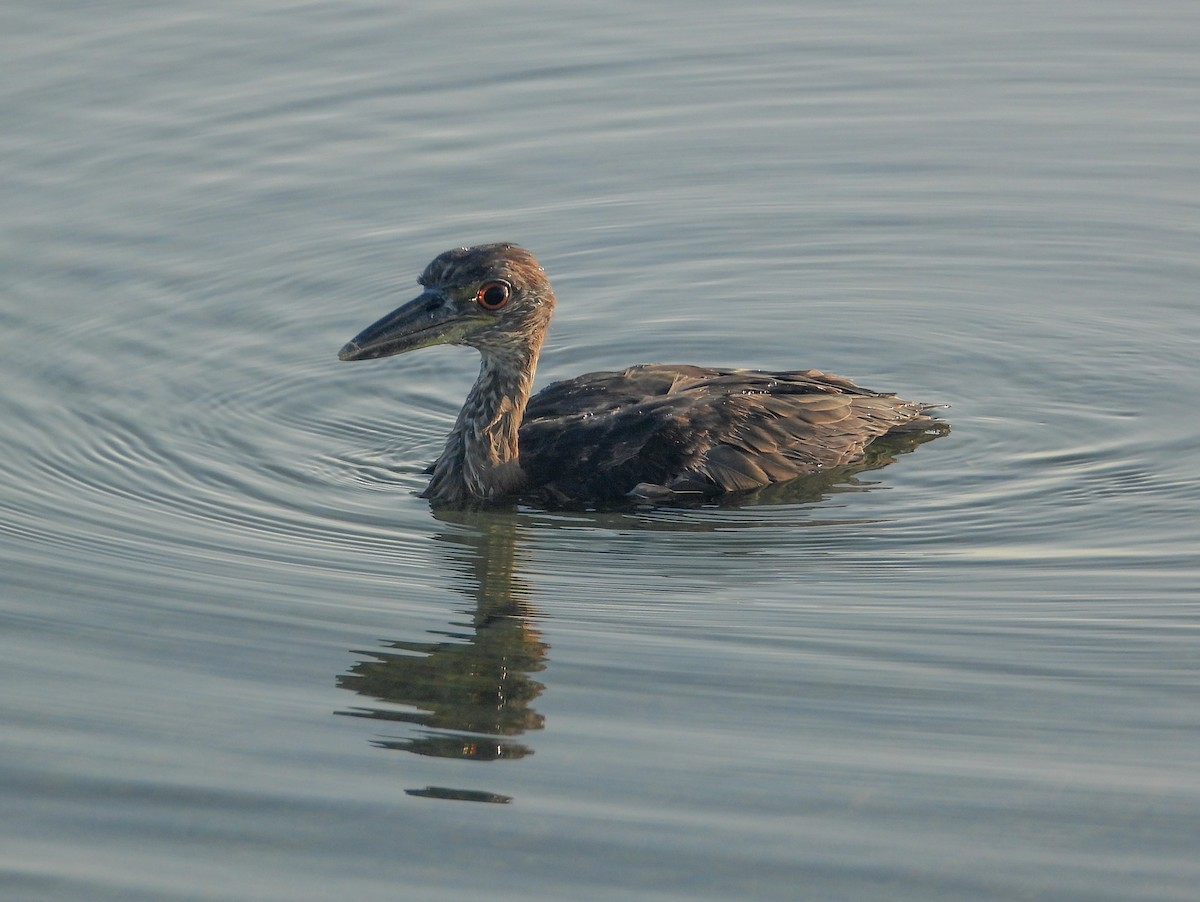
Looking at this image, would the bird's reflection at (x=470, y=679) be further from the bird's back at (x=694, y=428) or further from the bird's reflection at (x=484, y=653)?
the bird's back at (x=694, y=428)

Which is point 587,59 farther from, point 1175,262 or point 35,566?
point 35,566

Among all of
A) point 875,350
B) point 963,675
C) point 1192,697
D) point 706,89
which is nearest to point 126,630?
point 963,675

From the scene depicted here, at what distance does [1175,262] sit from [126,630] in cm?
786

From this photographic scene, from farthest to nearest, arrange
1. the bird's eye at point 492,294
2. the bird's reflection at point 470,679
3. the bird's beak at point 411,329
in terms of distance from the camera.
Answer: the bird's eye at point 492,294
the bird's beak at point 411,329
the bird's reflection at point 470,679

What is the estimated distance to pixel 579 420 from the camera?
10547 millimetres

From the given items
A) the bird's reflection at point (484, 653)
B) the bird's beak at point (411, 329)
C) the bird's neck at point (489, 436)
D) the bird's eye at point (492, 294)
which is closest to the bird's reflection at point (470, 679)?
the bird's reflection at point (484, 653)

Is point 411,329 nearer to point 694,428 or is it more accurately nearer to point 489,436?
point 489,436

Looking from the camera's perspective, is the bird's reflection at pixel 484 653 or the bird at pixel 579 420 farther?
the bird at pixel 579 420

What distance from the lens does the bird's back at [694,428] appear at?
10305 mm

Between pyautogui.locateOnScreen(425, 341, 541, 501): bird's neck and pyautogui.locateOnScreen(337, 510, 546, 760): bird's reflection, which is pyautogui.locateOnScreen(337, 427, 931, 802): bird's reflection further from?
pyautogui.locateOnScreen(425, 341, 541, 501): bird's neck

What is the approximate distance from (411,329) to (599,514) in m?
1.39

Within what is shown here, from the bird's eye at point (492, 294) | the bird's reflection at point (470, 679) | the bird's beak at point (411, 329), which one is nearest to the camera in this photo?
the bird's reflection at point (470, 679)

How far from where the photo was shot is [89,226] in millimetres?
13625

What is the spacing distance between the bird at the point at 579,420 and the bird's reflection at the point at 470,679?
3.71 ft
